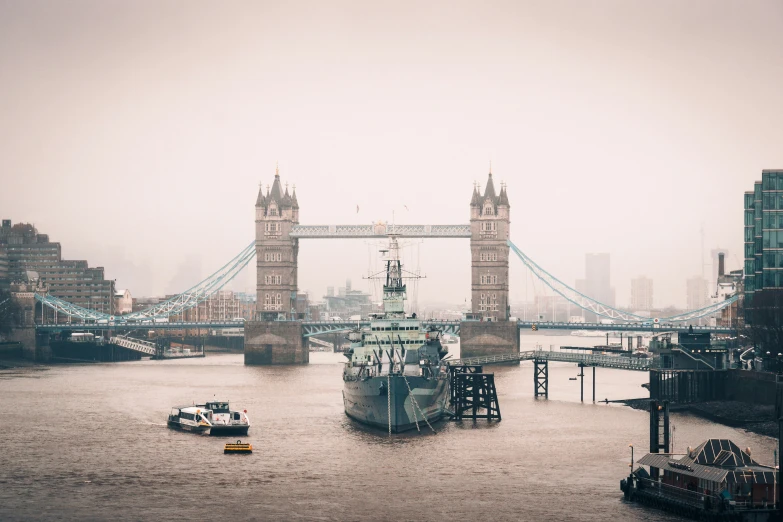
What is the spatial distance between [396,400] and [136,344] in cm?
10830

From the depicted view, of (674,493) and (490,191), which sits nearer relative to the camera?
(674,493)

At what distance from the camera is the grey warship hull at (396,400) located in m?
74.0

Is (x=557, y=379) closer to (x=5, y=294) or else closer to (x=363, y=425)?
(x=363, y=425)

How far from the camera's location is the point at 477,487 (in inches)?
2224

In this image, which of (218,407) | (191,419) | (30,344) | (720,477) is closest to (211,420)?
(191,419)

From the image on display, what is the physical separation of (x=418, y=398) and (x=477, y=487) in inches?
758

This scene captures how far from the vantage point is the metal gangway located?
563 feet

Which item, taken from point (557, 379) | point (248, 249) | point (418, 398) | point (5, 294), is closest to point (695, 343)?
point (418, 398)

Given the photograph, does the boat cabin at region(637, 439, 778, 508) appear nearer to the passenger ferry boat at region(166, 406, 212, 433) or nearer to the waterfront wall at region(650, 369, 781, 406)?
the passenger ferry boat at region(166, 406, 212, 433)

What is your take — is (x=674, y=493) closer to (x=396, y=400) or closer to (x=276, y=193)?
(x=396, y=400)

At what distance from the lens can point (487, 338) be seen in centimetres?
14988

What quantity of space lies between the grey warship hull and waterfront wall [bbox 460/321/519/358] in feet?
231

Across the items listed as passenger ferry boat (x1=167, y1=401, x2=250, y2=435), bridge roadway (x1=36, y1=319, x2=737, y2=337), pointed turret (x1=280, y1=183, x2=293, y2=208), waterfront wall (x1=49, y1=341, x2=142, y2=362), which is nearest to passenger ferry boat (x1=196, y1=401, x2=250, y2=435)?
passenger ferry boat (x1=167, y1=401, x2=250, y2=435)

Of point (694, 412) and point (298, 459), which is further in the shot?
point (694, 412)
